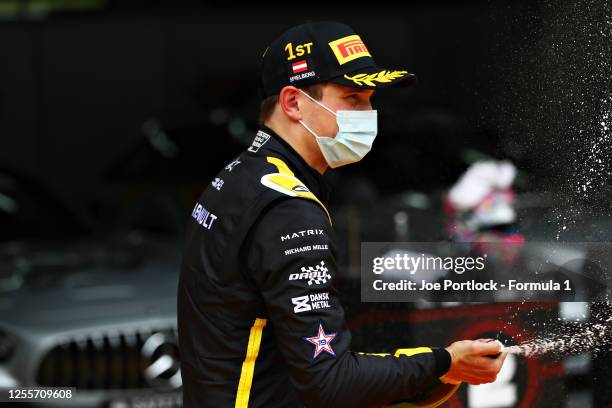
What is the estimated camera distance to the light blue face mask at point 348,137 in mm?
2312

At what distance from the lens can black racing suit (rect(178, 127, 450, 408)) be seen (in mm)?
2082

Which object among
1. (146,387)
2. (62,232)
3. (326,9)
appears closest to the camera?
(146,387)

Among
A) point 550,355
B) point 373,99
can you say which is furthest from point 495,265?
point 373,99

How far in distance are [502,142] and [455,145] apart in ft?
0.64

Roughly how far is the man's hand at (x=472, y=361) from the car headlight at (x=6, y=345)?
2394mm

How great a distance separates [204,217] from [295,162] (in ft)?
0.71

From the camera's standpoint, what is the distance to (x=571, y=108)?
2.65 meters

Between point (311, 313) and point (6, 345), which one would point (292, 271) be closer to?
point (311, 313)

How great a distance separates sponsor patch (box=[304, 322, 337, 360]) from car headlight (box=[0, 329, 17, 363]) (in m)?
2.44

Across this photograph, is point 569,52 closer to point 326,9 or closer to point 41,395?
point 41,395

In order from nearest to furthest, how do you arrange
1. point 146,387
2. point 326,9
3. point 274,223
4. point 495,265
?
point 274,223, point 495,265, point 146,387, point 326,9

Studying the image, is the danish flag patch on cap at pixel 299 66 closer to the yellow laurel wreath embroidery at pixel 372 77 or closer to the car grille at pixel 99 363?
the yellow laurel wreath embroidery at pixel 372 77

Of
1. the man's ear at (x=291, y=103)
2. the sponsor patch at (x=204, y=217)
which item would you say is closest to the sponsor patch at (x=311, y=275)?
the sponsor patch at (x=204, y=217)

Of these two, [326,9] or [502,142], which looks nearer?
[502,142]
